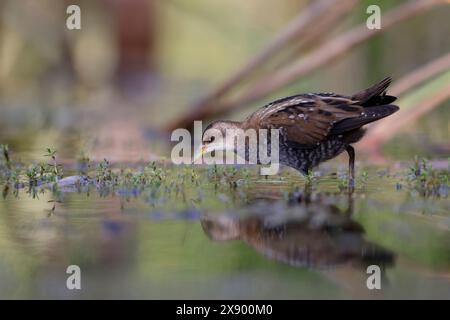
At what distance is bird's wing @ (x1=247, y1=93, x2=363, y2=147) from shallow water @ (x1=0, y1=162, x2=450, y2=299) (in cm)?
34

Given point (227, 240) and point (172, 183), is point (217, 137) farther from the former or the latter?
point (227, 240)

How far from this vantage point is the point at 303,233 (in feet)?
16.0

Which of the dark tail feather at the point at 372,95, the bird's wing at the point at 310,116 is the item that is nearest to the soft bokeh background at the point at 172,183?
the bird's wing at the point at 310,116

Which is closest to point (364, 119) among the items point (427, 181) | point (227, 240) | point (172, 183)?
point (427, 181)

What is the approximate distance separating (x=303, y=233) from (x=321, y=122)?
5.48ft

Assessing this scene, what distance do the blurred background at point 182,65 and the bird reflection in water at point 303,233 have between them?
2.18 metres

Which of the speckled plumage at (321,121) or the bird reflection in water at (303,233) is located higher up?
the speckled plumage at (321,121)

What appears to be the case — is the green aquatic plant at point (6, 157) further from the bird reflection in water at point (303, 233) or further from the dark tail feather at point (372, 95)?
the dark tail feather at point (372, 95)

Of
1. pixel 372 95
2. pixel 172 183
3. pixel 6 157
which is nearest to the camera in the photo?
pixel 172 183

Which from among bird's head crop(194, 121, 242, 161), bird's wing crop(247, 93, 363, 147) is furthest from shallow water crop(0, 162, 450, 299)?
bird's head crop(194, 121, 242, 161)

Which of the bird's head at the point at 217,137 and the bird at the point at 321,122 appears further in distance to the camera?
the bird's head at the point at 217,137

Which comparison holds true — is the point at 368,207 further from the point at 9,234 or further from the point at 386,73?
the point at 386,73

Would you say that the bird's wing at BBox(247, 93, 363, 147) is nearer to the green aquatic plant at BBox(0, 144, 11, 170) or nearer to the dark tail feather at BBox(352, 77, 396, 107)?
the dark tail feather at BBox(352, 77, 396, 107)

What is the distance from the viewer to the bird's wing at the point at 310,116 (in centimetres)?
638
